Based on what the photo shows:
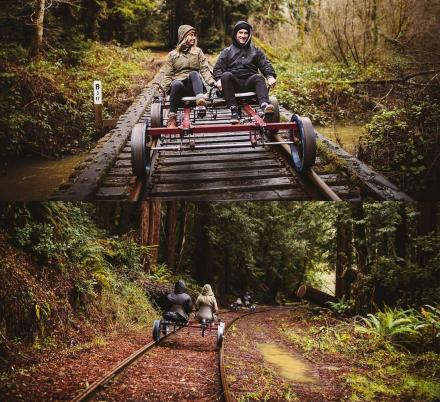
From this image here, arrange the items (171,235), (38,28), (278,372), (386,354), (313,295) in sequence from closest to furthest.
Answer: (38,28), (278,372), (386,354), (313,295), (171,235)

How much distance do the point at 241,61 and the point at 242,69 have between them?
0.10 m

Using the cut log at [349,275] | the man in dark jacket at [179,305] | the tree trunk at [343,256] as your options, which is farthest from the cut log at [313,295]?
the man in dark jacket at [179,305]

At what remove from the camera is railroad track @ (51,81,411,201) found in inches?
129

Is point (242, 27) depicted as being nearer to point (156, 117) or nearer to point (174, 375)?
point (156, 117)

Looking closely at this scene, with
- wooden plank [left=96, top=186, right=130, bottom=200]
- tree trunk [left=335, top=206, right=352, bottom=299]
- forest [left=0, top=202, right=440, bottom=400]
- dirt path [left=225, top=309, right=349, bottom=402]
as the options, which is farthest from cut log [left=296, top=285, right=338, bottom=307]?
wooden plank [left=96, top=186, right=130, bottom=200]

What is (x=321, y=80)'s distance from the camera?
774cm

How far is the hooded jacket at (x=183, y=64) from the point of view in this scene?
4.70m

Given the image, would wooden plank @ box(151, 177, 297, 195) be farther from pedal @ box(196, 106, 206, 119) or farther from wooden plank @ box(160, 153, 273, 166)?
pedal @ box(196, 106, 206, 119)

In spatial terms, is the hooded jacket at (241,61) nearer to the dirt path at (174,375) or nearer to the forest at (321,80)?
the forest at (321,80)

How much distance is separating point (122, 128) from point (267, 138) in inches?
89.8

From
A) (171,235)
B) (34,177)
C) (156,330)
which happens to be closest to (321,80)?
(156,330)

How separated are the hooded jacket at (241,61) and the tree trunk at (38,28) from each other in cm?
199

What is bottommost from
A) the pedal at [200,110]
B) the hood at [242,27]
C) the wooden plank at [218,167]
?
the wooden plank at [218,167]

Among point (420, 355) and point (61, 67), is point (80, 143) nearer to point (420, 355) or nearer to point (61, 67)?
point (61, 67)
